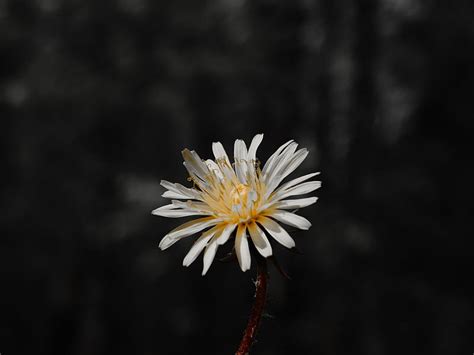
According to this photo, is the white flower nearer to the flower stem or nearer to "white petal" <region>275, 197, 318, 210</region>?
"white petal" <region>275, 197, 318, 210</region>

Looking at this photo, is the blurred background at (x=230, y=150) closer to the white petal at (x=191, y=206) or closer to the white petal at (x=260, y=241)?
the white petal at (x=191, y=206)

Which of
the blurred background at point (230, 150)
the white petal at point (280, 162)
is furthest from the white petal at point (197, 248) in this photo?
the blurred background at point (230, 150)

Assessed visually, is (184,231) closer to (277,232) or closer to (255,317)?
(277,232)

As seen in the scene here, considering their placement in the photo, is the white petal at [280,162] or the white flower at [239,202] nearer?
the white flower at [239,202]
